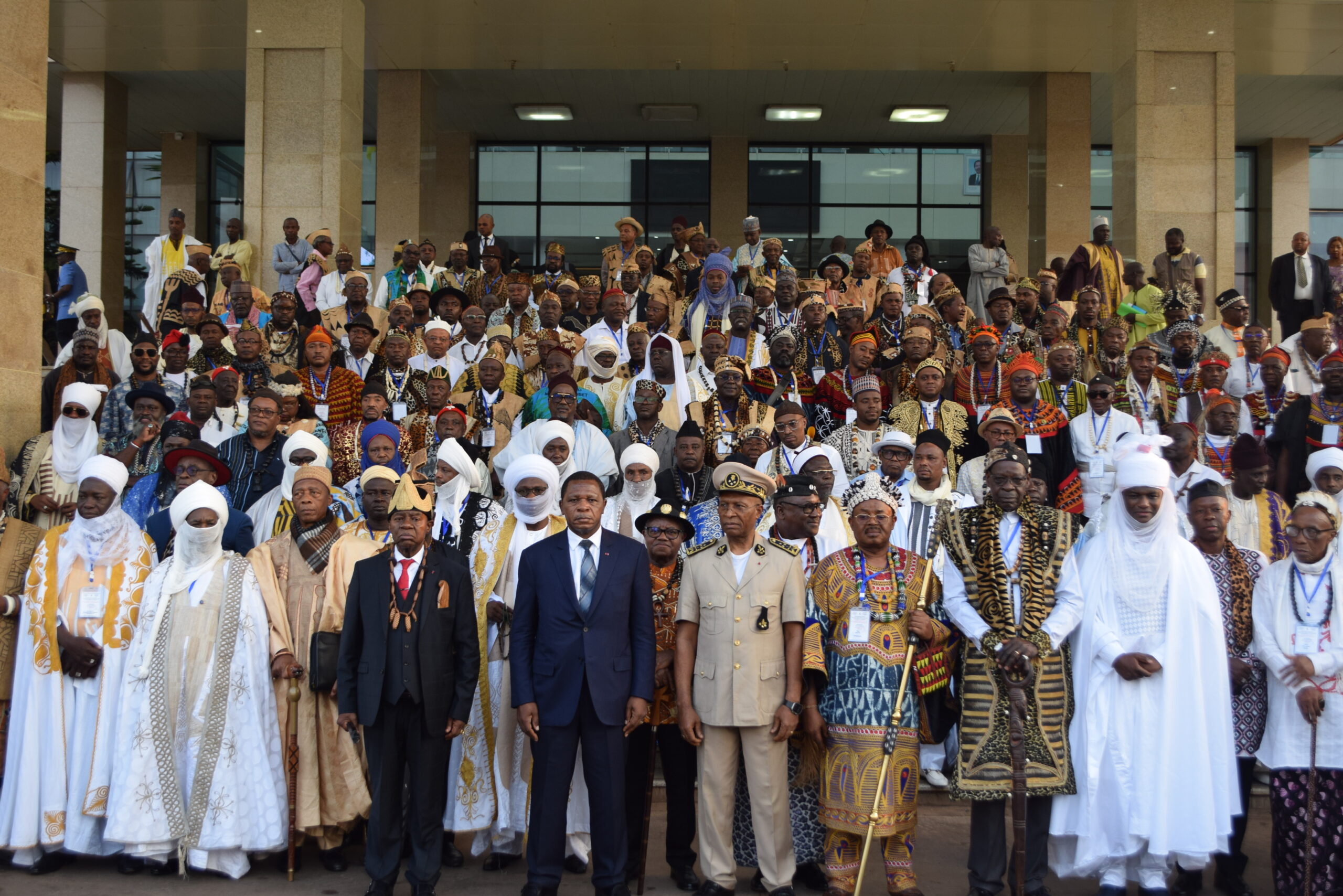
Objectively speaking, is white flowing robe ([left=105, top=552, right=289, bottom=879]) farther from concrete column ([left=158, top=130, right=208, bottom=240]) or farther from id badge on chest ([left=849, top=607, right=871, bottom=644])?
concrete column ([left=158, top=130, right=208, bottom=240])

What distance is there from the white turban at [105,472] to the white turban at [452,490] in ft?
5.51

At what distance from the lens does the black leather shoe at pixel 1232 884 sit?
18.9ft

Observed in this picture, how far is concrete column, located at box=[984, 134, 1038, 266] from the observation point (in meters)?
21.9

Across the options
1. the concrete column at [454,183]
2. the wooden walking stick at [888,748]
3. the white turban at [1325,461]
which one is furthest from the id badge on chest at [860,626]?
the concrete column at [454,183]

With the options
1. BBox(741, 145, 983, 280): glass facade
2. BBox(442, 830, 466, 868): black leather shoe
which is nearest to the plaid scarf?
BBox(442, 830, 466, 868): black leather shoe

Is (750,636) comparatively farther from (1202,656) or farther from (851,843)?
(1202,656)

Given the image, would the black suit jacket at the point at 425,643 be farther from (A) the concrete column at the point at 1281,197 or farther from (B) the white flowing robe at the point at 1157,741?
(A) the concrete column at the point at 1281,197

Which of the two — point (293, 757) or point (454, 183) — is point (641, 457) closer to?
point (293, 757)

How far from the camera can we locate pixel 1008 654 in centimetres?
548

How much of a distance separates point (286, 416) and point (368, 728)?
4.23 m

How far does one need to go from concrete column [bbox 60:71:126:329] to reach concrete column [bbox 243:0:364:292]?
589 cm

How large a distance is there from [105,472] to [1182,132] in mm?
13114

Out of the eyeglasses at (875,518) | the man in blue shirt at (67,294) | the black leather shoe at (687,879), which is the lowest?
the black leather shoe at (687,879)

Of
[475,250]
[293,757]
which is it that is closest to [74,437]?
[293,757]
